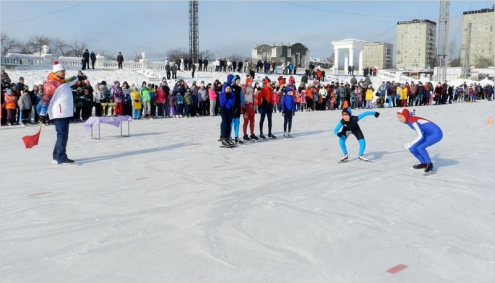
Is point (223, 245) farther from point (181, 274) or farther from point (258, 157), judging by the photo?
point (258, 157)

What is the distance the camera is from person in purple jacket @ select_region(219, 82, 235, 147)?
35.8 ft

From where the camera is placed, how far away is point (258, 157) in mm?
9547

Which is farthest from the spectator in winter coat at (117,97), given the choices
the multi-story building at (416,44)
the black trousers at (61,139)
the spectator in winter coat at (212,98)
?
the multi-story building at (416,44)

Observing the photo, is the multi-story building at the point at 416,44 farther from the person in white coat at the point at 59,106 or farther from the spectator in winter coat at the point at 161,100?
the person in white coat at the point at 59,106

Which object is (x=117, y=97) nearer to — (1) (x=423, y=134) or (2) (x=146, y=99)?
(2) (x=146, y=99)

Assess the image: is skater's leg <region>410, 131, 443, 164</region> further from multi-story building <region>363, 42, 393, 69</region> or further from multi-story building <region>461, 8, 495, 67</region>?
multi-story building <region>363, 42, 393, 69</region>

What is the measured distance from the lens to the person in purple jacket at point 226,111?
1092cm

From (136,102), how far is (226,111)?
935 cm

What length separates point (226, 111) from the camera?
11.0 metres

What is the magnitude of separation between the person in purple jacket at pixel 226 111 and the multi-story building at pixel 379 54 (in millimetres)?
154245

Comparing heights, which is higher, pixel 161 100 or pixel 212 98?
pixel 212 98

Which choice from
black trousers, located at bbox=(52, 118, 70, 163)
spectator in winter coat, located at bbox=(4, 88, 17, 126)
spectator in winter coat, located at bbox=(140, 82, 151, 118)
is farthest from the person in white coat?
spectator in winter coat, located at bbox=(140, 82, 151, 118)

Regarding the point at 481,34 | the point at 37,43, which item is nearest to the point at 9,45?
the point at 37,43

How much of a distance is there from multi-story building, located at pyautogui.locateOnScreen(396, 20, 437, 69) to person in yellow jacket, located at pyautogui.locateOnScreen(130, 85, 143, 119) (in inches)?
5332
